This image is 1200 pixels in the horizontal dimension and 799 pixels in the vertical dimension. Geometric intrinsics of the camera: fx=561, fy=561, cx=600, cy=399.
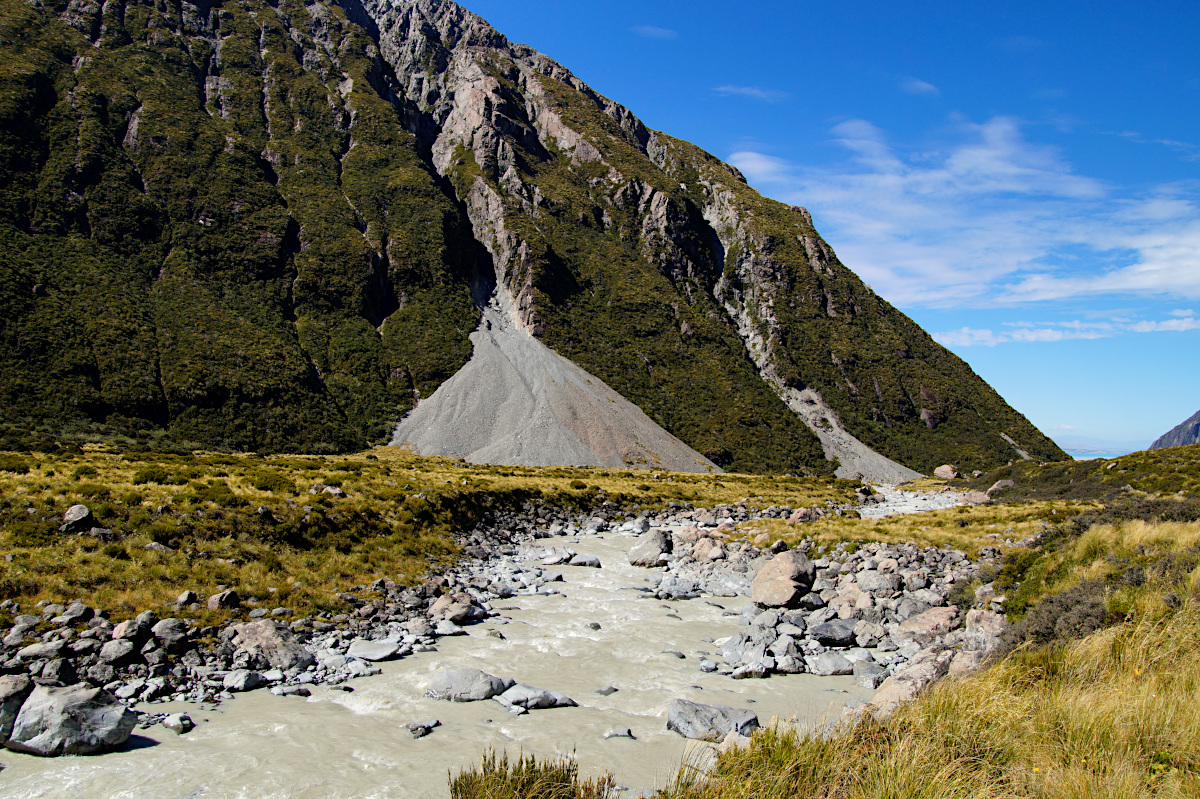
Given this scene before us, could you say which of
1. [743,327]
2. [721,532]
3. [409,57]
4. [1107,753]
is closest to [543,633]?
[1107,753]

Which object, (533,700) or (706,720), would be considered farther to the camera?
(533,700)

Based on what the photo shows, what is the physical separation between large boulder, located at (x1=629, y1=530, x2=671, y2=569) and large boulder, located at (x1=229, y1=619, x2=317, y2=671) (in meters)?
17.7

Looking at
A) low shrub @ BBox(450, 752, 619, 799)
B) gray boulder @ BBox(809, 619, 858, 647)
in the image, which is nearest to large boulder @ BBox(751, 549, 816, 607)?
gray boulder @ BBox(809, 619, 858, 647)

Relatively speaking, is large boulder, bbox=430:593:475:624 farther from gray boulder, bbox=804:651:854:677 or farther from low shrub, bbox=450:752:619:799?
low shrub, bbox=450:752:619:799

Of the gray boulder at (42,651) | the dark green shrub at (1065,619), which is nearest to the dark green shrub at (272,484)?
the gray boulder at (42,651)

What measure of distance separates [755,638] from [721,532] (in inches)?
723

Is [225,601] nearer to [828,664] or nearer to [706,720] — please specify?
[706,720]

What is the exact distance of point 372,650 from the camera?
50.9 feet

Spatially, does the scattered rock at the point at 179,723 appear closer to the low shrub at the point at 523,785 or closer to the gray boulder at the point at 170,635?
the gray boulder at the point at 170,635

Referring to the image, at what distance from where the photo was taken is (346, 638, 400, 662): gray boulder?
15.2 m

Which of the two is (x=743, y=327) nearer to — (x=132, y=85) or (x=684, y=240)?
(x=684, y=240)

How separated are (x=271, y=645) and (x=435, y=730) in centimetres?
629

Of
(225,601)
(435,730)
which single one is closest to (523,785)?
(435,730)

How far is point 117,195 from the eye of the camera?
102 meters
